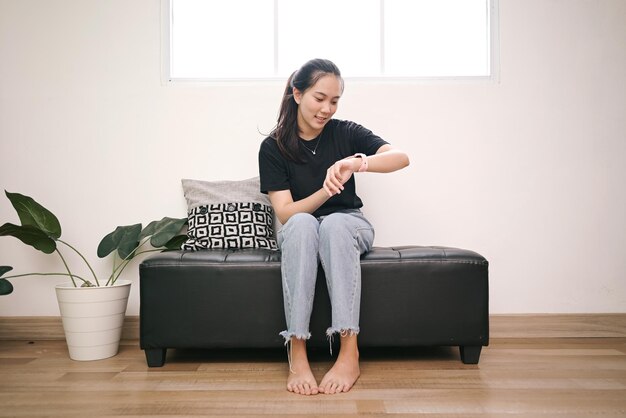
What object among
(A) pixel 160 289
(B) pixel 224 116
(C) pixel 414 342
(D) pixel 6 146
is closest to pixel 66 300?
(A) pixel 160 289

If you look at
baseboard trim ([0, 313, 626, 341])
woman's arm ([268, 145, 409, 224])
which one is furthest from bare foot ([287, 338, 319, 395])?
baseboard trim ([0, 313, 626, 341])

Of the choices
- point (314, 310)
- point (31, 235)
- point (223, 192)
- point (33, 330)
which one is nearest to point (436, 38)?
point (223, 192)

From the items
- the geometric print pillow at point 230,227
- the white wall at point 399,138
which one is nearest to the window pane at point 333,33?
the white wall at point 399,138

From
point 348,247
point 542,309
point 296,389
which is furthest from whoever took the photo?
point 542,309

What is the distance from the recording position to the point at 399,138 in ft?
8.30

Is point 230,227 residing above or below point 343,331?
above

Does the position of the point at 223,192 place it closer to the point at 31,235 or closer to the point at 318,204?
the point at 318,204

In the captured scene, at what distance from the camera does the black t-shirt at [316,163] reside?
2033 millimetres

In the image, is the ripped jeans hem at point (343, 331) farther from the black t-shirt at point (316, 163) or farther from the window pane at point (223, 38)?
the window pane at point (223, 38)

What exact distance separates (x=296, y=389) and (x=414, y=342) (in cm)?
55

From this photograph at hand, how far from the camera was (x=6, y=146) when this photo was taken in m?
2.52

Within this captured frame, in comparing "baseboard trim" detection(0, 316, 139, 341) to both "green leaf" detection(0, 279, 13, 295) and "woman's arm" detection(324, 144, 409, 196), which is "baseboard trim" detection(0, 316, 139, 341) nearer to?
"green leaf" detection(0, 279, 13, 295)

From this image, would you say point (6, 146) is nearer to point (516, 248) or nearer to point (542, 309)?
point (516, 248)

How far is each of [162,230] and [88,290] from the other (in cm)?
41
